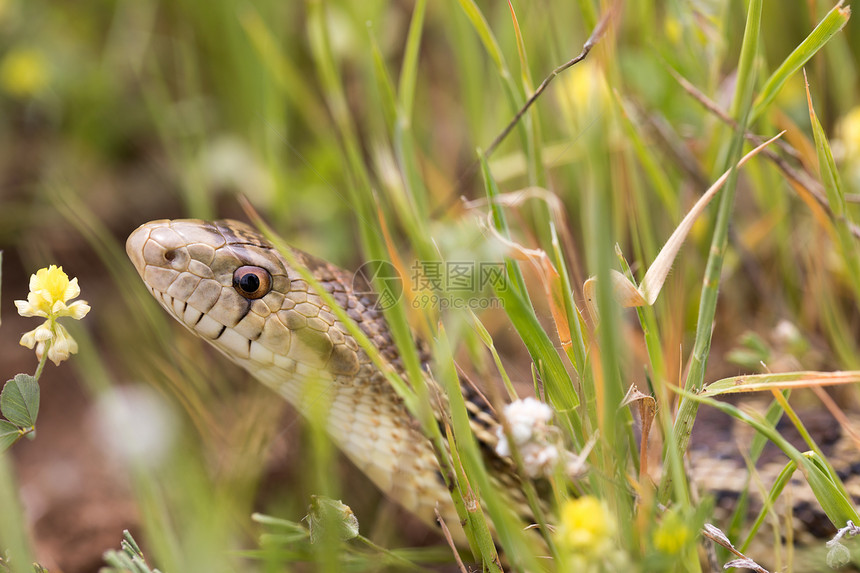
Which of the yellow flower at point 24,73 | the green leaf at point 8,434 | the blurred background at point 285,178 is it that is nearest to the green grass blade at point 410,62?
the blurred background at point 285,178

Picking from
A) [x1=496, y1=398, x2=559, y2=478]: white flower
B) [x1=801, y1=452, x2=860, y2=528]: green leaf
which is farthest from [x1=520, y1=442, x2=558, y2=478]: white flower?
[x1=801, y1=452, x2=860, y2=528]: green leaf

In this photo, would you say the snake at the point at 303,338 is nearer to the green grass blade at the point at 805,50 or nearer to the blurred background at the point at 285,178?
the blurred background at the point at 285,178

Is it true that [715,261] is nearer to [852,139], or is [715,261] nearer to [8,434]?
[852,139]

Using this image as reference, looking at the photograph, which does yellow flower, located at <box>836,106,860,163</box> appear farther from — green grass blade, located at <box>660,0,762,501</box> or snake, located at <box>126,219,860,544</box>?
snake, located at <box>126,219,860,544</box>

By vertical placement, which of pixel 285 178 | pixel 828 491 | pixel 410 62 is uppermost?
pixel 410 62

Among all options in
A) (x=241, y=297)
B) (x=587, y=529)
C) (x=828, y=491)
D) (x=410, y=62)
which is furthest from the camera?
(x=410, y=62)

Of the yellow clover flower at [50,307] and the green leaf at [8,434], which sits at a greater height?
the yellow clover flower at [50,307]

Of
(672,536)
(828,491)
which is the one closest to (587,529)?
(672,536)
